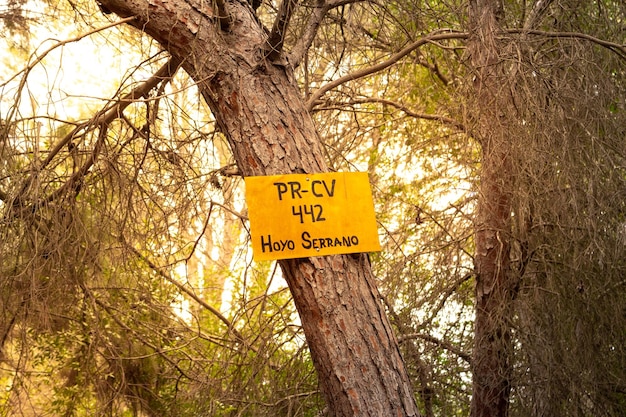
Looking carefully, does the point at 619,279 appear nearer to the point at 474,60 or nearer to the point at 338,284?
the point at 474,60

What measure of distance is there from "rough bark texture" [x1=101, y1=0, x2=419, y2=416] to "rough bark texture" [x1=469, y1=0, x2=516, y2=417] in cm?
72

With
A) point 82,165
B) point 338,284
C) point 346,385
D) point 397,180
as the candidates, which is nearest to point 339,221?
point 338,284

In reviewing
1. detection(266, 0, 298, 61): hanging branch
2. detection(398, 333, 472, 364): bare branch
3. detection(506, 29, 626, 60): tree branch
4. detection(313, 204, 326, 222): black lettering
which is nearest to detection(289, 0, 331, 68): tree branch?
detection(266, 0, 298, 61): hanging branch

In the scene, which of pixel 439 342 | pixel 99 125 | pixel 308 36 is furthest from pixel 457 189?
pixel 99 125

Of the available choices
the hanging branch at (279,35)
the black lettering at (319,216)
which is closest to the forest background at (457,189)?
the hanging branch at (279,35)

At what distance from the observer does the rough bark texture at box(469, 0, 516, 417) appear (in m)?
2.46

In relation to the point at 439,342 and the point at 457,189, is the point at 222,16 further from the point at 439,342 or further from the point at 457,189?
the point at 439,342

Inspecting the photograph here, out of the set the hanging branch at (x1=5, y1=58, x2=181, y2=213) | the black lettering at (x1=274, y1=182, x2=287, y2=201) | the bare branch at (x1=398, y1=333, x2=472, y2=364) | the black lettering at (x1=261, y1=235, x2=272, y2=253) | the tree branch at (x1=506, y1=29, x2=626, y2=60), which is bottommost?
the bare branch at (x1=398, y1=333, x2=472, y2=364)

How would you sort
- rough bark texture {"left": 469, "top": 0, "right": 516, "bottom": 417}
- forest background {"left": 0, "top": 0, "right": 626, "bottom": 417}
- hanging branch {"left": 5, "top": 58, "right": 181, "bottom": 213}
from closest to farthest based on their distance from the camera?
hanging branch {"left": 5, "top": 58, "right": 181, "bottom": 213} < forest background {"left": 0, "top": 0, "right": 626, "bottom": 417} < rough bark texture {"left": 469, "top": 0, "right": 516, "bottom": 417}

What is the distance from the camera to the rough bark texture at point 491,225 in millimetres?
2463

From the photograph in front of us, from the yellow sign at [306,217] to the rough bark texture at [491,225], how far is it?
0.69m

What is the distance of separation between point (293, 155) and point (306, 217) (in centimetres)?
16

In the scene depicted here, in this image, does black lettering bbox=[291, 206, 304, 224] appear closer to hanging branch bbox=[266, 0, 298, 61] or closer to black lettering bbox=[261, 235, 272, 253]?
black lettering bbox=[261, 235, 272, 253]

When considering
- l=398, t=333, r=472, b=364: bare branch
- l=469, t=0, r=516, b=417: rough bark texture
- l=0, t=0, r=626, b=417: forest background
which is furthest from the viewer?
l=398, t=333, r=472, b=364: bare branch
